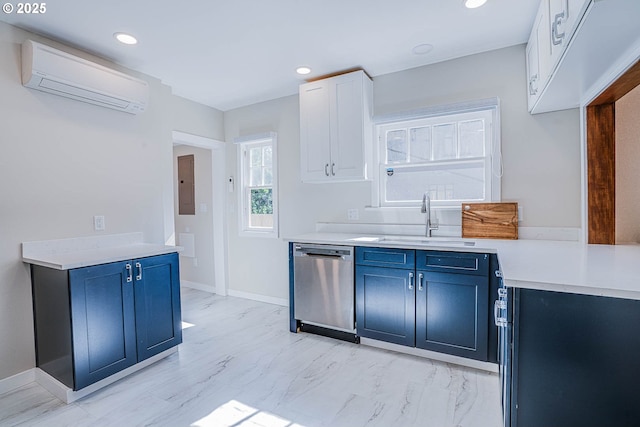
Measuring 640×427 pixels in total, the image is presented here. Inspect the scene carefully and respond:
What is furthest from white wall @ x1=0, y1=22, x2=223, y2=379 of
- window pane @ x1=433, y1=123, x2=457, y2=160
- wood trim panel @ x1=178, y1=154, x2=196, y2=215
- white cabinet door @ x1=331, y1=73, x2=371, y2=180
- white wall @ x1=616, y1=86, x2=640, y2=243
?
white wall @ x1=616, y1=86, x2=640, y2=243

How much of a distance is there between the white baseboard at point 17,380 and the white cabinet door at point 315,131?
2678mm

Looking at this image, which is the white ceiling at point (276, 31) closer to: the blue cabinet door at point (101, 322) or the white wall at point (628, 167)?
the white wall at point (628, 167)

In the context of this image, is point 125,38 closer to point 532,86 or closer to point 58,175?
point 58,175

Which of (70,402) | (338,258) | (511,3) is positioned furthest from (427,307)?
(70,402)

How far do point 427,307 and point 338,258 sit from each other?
824 millimetres

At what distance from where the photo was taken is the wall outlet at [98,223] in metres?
2.63

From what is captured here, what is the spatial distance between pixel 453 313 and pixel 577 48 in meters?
1.75

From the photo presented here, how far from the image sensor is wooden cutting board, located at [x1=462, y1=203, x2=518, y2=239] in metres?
2.61

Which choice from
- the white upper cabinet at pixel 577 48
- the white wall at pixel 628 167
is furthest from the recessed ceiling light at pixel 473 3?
the white wall at pixel 628 167

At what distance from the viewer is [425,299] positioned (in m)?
2.42

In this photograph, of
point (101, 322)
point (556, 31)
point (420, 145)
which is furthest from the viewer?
point (420, 145)

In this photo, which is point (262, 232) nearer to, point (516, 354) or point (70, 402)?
point (70, 402)

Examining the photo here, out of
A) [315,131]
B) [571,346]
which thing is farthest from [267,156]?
[571,346]

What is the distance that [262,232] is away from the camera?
4047mm
